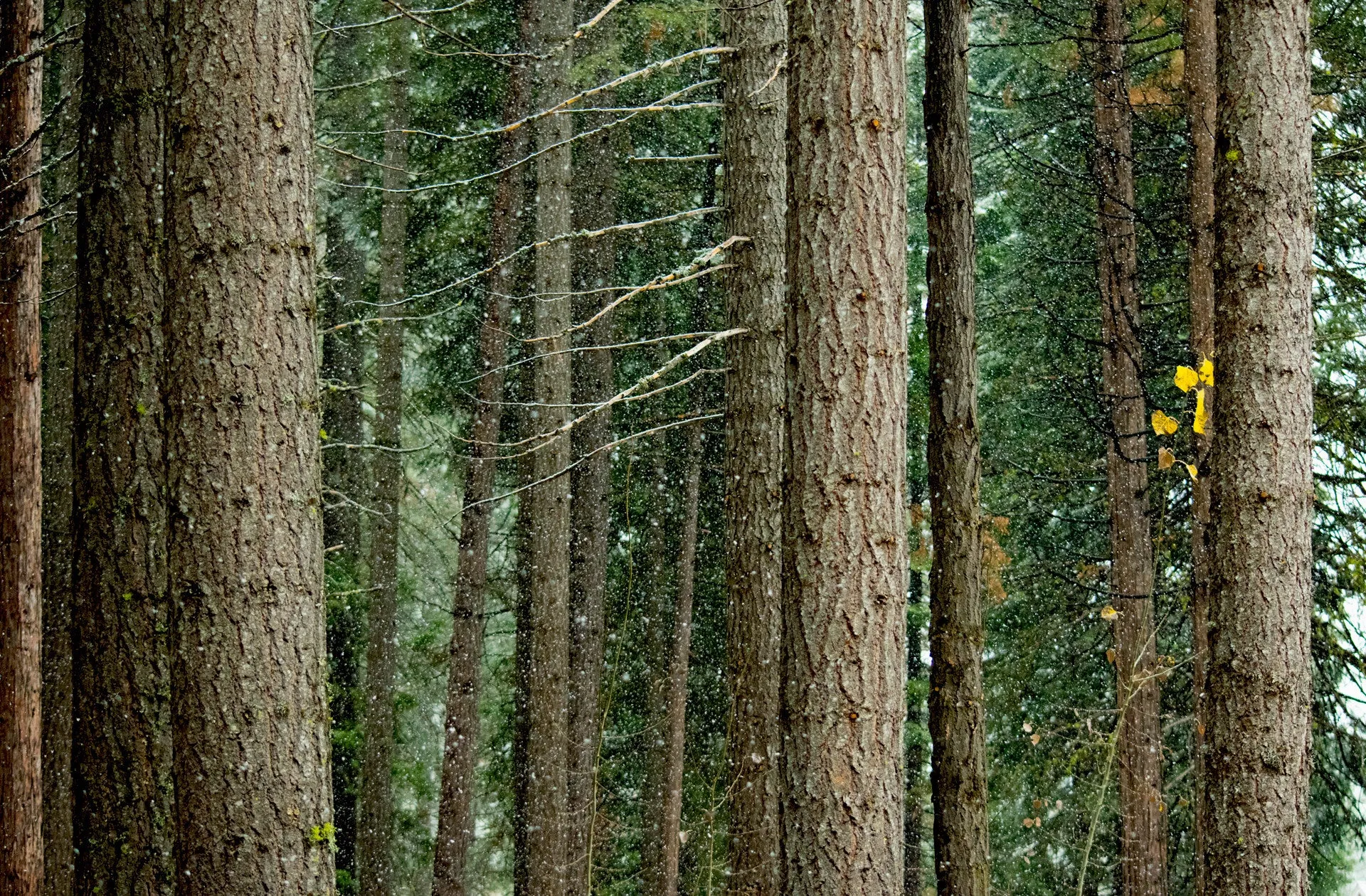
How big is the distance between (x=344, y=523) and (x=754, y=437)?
34.5 ft

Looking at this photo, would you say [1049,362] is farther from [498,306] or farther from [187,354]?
[187,354]

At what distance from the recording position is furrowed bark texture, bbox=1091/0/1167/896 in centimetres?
1025

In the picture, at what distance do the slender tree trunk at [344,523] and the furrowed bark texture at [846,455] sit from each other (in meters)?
11.7

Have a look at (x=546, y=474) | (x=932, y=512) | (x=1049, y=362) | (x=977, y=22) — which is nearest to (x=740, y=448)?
(x=932, y=512)

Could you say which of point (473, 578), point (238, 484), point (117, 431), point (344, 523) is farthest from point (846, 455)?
point (344, 523)

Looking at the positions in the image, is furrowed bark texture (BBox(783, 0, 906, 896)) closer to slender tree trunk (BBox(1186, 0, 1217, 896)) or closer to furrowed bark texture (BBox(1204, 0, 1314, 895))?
furrowed bark texture (BBox(1204, 0, 1314, 895))

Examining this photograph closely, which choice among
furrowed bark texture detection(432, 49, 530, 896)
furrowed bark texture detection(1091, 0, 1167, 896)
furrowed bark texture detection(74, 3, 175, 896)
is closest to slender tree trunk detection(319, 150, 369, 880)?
furrowed bark texture detection(432, 49, 530, 896)

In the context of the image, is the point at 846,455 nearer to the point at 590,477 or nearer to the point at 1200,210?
the point at 1200,210

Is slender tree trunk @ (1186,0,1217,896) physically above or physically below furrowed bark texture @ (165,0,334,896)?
above

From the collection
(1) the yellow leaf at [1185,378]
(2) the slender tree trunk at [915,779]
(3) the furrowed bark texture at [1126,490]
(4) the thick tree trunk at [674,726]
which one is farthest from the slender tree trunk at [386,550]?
(1) the yellow leaf at [1185,378]

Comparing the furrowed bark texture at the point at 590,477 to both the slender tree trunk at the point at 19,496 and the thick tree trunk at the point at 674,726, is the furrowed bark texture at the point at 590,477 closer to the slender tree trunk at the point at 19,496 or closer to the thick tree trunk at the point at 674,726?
the thick tree trunk at the point at 674,726

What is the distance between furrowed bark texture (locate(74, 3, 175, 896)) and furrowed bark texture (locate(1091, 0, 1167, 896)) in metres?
7.42

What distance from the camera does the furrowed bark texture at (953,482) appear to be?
6.68 meters

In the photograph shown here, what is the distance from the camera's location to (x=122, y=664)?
4645mm
